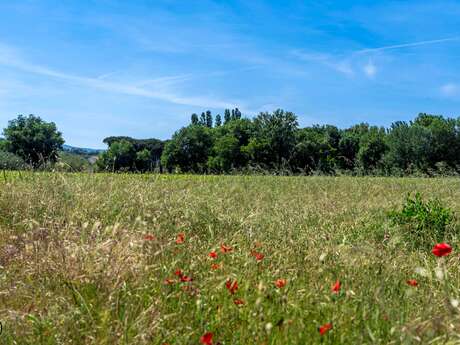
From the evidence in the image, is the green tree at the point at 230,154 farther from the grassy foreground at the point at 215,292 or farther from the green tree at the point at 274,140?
the grassy foreground at the point at 215,292

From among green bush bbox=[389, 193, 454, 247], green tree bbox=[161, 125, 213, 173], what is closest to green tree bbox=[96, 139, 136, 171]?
green bush bbox=[389, 193, 454, 247]

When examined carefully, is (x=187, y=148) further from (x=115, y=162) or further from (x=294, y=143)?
(x=115, y=162)

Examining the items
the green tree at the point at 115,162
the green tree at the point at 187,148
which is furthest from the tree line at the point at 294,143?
the green tree at the point at 115,162

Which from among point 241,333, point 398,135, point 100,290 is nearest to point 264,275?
point 241,333

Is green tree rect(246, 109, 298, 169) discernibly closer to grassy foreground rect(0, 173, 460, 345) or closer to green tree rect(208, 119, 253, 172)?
green tree rect(208, 119, 253, 172)

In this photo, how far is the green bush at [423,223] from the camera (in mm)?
5941

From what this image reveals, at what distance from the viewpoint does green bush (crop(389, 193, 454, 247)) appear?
234 inches

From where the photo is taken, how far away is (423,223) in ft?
20.1

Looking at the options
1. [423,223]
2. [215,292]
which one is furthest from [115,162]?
[215,292]

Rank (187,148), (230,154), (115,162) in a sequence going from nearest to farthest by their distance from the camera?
(115,162), (230,154), (187,148)

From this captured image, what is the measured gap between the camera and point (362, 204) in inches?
325

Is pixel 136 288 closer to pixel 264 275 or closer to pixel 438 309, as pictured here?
pixel 264 275

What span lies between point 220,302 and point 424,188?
425 inches

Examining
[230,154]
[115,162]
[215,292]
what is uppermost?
[230,154]
